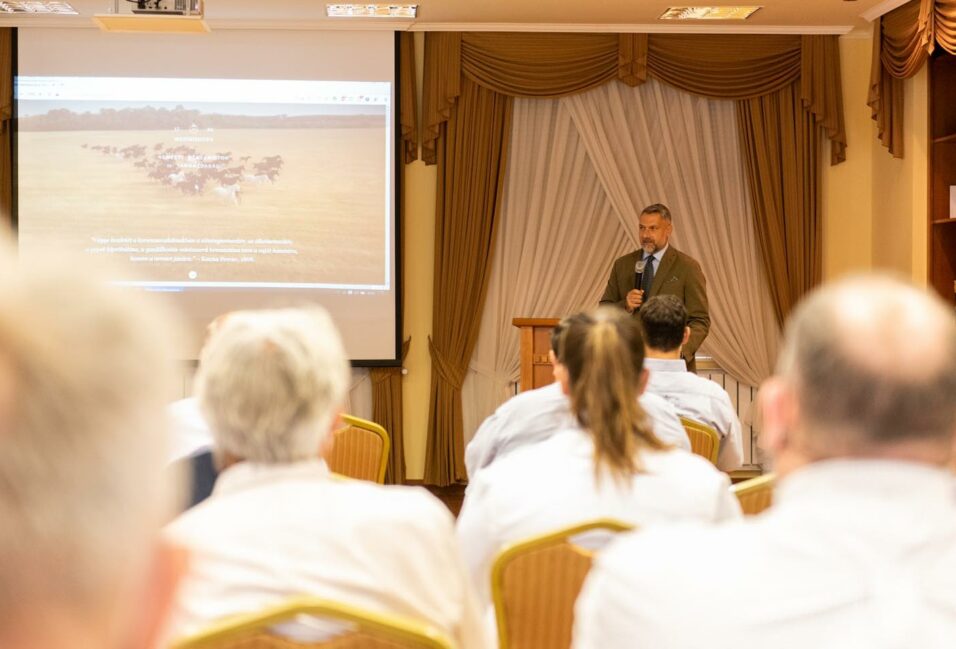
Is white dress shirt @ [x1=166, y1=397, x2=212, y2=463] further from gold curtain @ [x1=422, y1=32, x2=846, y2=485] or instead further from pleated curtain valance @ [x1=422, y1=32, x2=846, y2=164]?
pleated curtain valance @ [x1=422, y1=32, x2=846, y2=164]

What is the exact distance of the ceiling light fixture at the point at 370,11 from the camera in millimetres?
6512

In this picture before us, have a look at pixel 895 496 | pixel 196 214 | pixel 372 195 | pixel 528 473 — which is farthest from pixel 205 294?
pixel 895 496

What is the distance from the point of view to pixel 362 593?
5.38 ft

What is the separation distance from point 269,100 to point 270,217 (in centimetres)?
76

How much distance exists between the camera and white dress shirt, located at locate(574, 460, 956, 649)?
1011 mm

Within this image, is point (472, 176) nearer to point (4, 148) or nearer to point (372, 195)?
point (372, 195)

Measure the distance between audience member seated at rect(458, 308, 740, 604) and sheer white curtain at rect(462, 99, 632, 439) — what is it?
4744 millimetres

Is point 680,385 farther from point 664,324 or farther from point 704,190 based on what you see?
point 704,190

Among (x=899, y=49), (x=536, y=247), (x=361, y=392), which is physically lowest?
(x=361, y=392)

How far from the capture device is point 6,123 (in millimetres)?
6910

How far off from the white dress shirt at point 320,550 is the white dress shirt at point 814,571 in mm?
620

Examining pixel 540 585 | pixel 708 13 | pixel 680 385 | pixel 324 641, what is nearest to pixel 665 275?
pixel 708 13

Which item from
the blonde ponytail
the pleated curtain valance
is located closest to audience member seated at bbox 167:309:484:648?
the blonde ponytail

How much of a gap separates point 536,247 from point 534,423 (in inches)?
172
